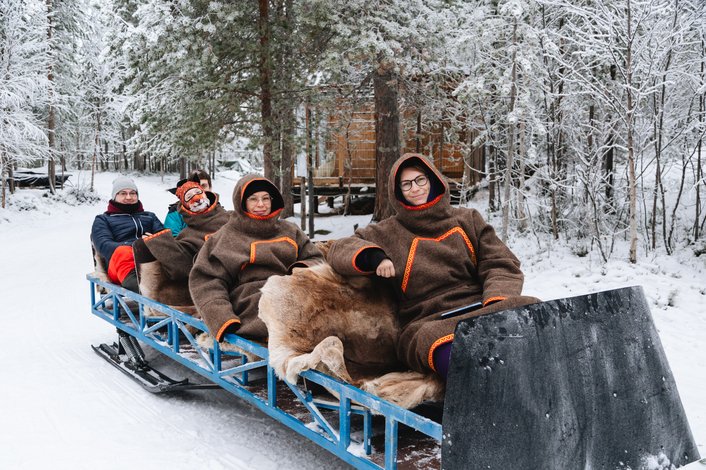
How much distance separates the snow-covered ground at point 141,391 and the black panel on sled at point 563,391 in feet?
5.44

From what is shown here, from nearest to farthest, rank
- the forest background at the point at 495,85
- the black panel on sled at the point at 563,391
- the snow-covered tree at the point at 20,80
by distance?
the black panel on sled at the point at 563,391
the forest background at the point at 495,85
the snow-covered tree at the point at 20,80

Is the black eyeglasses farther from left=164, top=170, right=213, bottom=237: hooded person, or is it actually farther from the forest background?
the forest background

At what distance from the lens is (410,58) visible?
10383 mm

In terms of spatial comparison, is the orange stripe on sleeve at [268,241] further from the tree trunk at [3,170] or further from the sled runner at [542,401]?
the tree trunk at [3,170]

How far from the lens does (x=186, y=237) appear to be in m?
5.55

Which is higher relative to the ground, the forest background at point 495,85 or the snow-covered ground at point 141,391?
the forest background at point 495,85

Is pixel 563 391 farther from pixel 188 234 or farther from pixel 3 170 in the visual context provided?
pixel 3 170

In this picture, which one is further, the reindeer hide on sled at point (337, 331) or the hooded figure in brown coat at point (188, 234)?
the hooded figure in brown coat at point (188, 234)

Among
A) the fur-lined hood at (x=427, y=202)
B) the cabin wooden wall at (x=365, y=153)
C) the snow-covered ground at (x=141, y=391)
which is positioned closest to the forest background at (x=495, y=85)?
the snow-covered ground at (x=141, y=391)

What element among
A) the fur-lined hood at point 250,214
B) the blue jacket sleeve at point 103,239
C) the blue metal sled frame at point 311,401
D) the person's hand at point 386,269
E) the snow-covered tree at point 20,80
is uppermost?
the snow-covered tree at point 20,80

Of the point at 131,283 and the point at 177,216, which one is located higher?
Result: the point at 177,216

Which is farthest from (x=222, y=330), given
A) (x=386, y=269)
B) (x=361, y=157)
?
(x=361, y=157)

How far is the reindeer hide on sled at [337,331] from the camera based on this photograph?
3.07 meters

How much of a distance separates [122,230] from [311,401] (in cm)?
411
